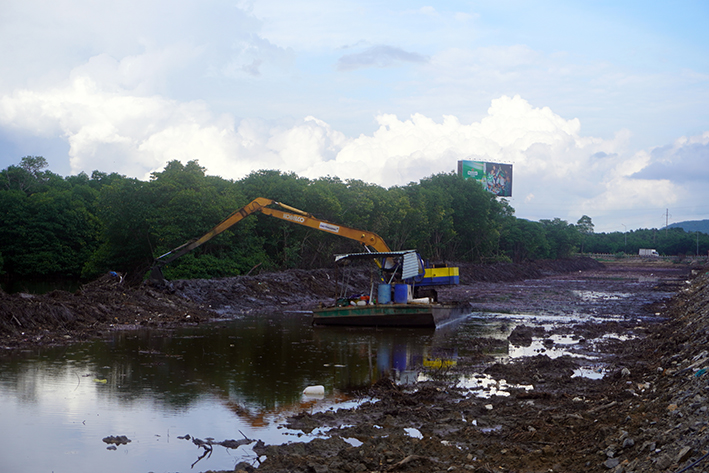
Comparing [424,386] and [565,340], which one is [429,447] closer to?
[424,386]

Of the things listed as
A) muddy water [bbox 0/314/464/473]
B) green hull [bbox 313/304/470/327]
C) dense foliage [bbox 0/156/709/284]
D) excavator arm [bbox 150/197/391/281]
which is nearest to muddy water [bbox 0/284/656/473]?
muddy water [bbox 0/314/464/473]

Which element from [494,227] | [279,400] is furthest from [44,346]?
[494,227]

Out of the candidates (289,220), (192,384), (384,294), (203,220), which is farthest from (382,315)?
(203,220)

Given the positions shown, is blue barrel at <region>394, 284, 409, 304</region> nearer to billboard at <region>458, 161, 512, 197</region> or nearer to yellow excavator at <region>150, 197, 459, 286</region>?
yellow excavator at <region>150, 197, 459, 286</region>

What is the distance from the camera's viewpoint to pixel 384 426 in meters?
9.66

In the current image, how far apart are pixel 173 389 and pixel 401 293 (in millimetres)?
12211

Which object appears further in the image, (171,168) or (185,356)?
(171,168)

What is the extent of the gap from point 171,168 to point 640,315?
31079mm

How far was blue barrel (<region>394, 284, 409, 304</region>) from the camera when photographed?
76.5 ft

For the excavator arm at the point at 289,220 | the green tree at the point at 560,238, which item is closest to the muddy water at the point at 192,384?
the excavator arm at the point at 289,220

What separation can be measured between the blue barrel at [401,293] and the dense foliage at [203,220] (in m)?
16.4

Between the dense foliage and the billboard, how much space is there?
31.8ft

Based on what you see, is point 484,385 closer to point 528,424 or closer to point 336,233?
point 528,424

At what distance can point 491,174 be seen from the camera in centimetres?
9150
